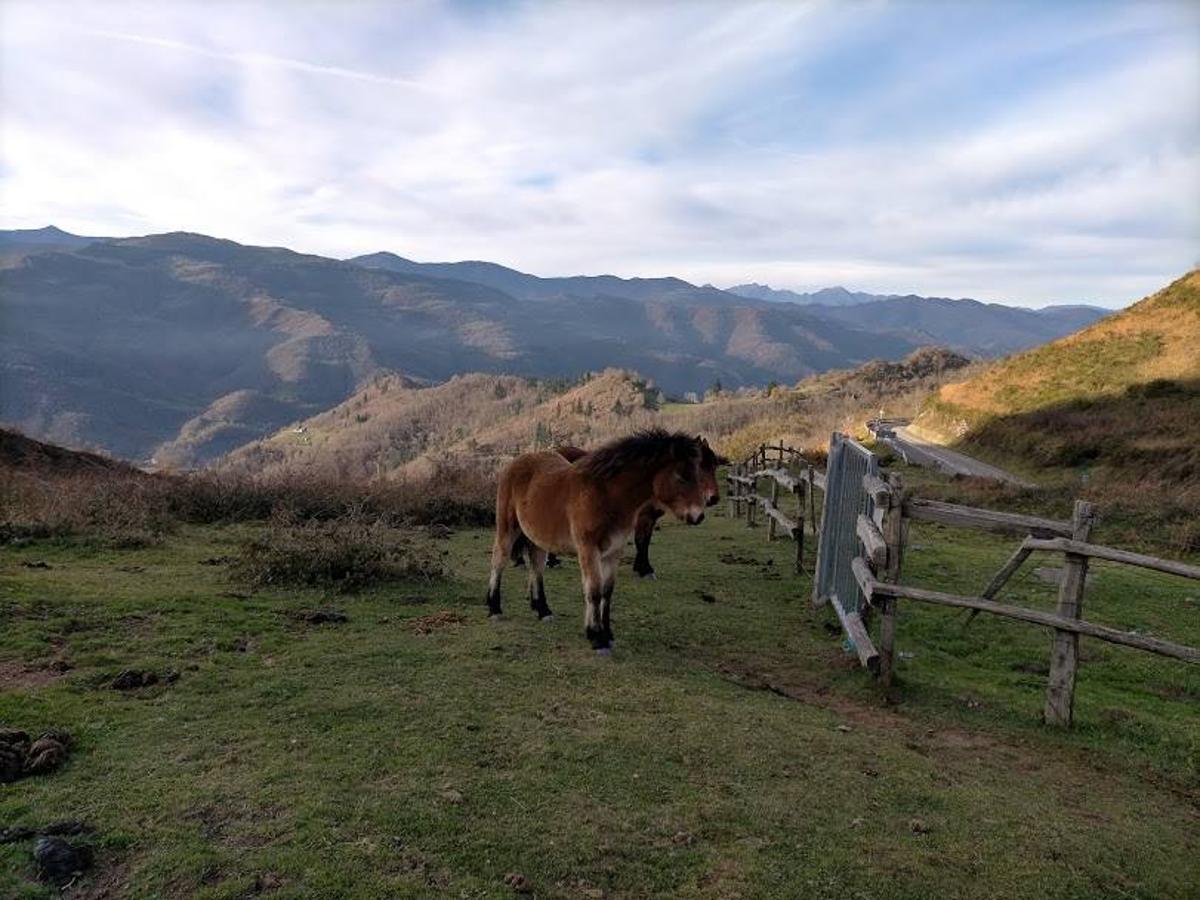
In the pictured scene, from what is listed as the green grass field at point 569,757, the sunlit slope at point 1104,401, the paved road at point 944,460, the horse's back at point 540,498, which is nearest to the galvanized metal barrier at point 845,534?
the green grass field at point 569,757

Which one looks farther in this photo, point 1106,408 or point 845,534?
point 1106,408

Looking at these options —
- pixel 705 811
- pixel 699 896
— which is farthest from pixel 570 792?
pixel 699 896

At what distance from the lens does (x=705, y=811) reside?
15.0 ft

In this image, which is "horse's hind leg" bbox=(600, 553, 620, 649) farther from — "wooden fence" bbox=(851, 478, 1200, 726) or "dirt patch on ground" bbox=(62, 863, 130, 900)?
"dirt patch on ground" bbox=(62, 863, 130, 900)

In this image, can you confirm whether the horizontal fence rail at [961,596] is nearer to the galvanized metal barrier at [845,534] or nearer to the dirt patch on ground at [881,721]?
the galvanized metal barrier at [845,534]

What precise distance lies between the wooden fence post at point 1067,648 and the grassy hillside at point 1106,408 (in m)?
11.9

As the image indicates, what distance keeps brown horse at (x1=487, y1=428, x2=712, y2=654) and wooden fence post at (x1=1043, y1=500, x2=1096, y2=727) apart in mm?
3280

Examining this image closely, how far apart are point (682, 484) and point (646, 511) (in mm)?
2773

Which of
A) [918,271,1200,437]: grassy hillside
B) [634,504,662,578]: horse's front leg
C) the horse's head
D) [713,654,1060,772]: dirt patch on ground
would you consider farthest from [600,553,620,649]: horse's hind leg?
[918,271,1200,437]: grassy hillside

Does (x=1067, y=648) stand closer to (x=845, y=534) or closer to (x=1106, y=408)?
(x=845, y=534)

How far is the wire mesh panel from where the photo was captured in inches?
343

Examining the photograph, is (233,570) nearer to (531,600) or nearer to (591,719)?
(531,600)

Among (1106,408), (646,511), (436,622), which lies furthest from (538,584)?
(1106,408)

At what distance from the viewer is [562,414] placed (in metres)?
131
